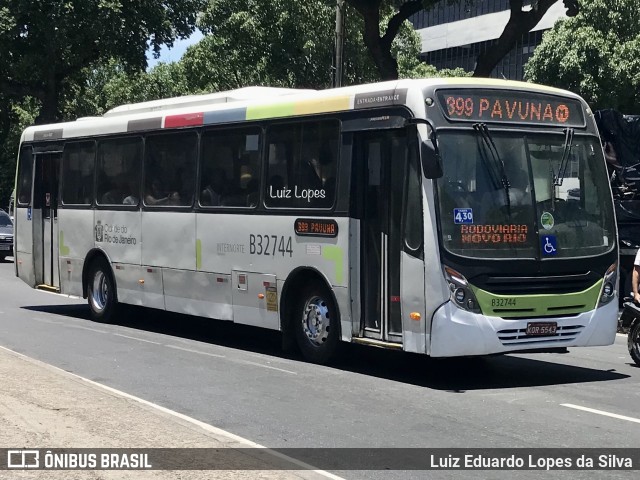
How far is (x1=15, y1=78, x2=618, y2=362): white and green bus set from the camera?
37.3ft

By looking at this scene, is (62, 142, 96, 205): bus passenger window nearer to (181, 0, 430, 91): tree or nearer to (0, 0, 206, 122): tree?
(181, 0, 430, 91): tree

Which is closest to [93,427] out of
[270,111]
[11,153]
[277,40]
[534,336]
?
[534,336]

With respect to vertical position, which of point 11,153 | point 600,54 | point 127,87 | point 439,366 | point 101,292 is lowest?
point 439,366

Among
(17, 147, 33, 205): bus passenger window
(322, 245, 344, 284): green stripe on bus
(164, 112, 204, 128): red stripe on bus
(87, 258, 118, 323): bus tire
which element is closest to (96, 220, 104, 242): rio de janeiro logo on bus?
(87, 258, 118, 323): bus tire

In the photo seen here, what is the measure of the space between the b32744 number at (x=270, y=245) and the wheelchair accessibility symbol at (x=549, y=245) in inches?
Result: 126

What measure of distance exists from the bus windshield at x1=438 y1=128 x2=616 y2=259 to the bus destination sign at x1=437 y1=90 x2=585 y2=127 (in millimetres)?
179

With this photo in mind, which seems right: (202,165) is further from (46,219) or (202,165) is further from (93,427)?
(93,427)

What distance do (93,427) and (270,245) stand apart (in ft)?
18.4

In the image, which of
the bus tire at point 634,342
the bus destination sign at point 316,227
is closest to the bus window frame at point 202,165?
the bus destination sign at point 316,227

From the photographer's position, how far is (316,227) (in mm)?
13000

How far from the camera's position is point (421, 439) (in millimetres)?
8844

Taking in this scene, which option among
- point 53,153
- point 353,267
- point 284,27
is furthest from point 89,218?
point 284,27

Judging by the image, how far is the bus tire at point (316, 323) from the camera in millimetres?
12875

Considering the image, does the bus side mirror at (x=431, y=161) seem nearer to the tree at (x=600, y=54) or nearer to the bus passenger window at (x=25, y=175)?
the bus passenger window at (x=25, y=175)
